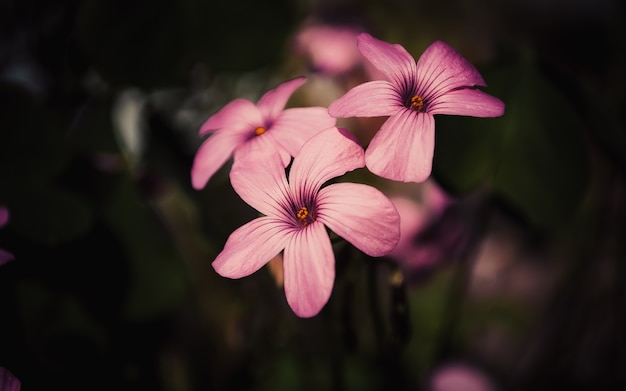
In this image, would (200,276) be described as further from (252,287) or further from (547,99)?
(547,99)

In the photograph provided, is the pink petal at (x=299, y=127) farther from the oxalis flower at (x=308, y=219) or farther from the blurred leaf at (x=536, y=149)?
the blurred leaf at (x=536, y=149)

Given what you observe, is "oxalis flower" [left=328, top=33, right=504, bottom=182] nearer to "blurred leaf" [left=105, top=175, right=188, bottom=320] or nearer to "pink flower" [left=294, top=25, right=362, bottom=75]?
"pink flower" [left=294, top=25, right=362, bottom=75]

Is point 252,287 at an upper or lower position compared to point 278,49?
lower

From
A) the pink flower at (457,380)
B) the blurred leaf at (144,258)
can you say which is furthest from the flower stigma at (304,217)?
the pink flower at (457,380)

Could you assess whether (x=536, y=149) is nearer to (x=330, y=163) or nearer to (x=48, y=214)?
(x=330, y=163)

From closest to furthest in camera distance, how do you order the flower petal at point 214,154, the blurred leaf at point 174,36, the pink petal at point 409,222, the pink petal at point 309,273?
the pink petal at point 309,273
the flower petal at point 214,154
the blurred leaf at point 174,36
the pink petal at point 409,222

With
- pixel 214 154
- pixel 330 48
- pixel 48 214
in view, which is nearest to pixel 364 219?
pixel 214 154

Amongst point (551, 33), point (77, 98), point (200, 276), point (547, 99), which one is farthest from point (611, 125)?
point (551, 33)
